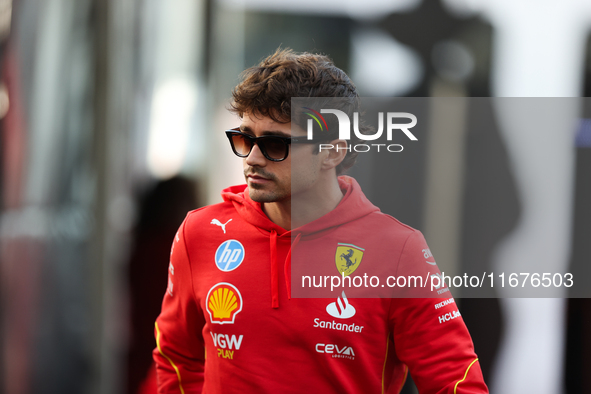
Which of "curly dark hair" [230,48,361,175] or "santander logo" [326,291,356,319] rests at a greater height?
"curly dark hair" [230,48,361,175]

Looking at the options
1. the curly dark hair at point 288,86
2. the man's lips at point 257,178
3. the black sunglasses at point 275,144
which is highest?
the curly dark hair at point 288,86

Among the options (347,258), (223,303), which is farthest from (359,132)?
(223,303)

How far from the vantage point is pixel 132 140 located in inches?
116

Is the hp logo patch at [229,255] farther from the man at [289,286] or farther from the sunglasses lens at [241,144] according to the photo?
the sunglasses lens at [241,144]

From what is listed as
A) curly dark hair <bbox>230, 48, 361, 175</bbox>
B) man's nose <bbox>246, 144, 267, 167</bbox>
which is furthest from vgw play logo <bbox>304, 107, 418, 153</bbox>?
man's nose <bbox>246, 144, 267, 167</bbox>

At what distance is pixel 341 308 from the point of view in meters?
1.37

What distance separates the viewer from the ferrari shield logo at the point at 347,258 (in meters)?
1.40

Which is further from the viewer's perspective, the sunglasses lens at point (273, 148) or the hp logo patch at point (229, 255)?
the hp logo patch at point (229, 255)

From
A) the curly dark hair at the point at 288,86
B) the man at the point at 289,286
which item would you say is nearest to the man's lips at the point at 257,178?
the man at the point at 289,286

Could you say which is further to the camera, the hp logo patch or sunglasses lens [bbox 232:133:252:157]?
the hp logo patch

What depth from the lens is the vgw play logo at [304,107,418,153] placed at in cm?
134

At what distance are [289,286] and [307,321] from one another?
96 millimetres

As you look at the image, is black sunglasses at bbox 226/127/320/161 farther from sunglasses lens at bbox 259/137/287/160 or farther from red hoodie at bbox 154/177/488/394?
red hoodie at bbox 154/177/488/394

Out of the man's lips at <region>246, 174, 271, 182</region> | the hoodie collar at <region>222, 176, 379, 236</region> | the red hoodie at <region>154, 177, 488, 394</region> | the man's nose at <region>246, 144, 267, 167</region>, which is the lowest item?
the red hoodie at <region>154, 177, 488, 394</region>
